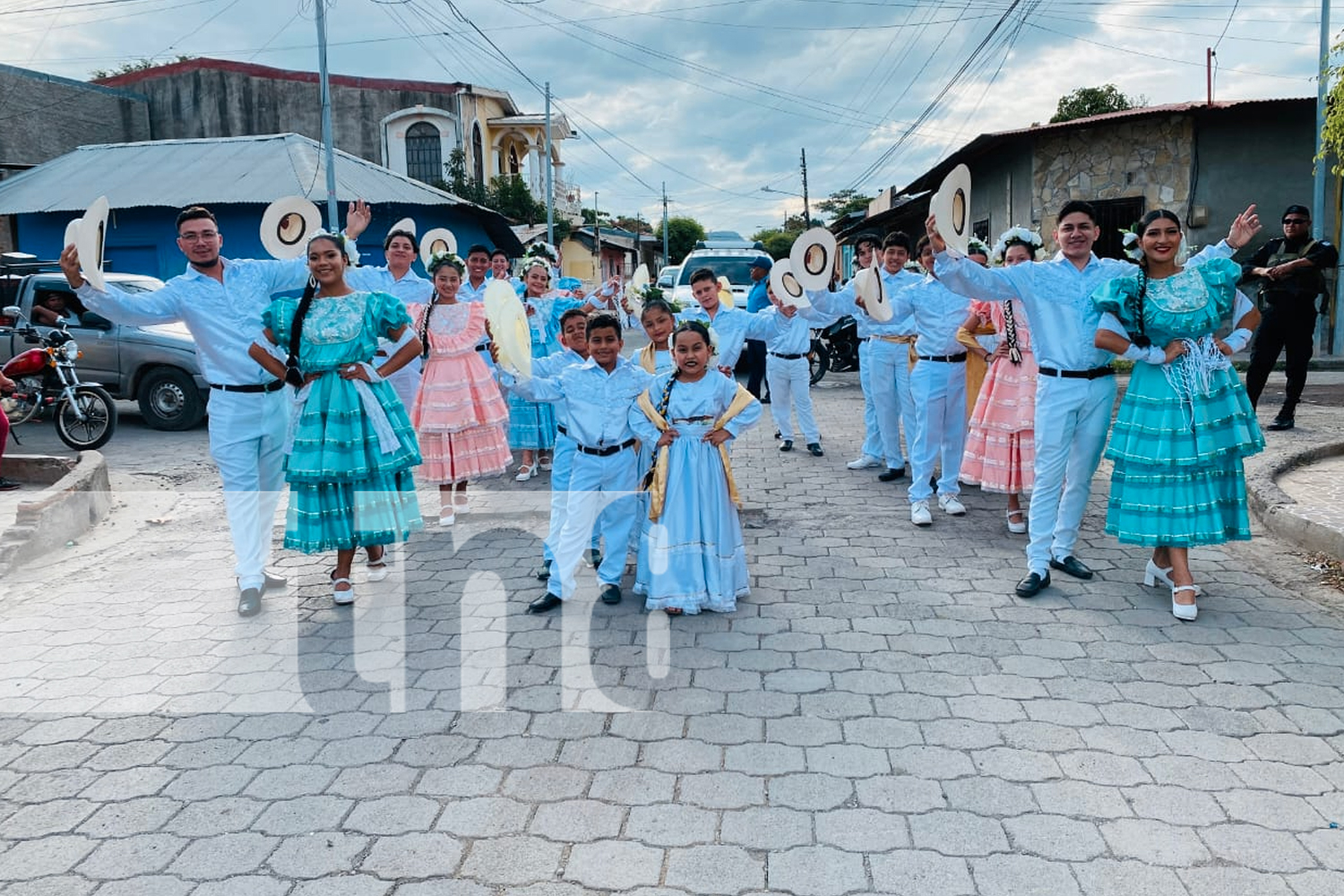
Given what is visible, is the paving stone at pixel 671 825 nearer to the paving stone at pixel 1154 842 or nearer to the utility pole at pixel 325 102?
the paving stone at pixel 1154 842

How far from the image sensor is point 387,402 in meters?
5.20

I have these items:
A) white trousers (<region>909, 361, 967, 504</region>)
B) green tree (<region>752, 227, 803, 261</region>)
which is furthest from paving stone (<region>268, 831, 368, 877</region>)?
green tree (<region>752, 227, 803, 261</region>)

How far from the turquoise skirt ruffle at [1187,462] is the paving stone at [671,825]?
9.33 ft

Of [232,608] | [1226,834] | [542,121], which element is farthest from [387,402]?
[542,121]

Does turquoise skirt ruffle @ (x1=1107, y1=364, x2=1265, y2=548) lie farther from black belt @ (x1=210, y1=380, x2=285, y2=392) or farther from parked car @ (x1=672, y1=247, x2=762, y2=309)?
parked car @ (x1=672, y1=247, x2=762, y2=309)

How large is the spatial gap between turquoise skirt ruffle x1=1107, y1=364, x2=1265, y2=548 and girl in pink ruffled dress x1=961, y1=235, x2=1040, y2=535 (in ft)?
4.87

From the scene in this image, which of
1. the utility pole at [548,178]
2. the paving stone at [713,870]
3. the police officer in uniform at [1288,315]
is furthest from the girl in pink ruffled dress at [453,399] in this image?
the utility pole at [548,178]

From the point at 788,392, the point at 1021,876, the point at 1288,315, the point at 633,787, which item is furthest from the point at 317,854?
the point at 1288,315

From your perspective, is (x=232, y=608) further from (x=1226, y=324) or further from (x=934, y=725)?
(x=1226, y=324)

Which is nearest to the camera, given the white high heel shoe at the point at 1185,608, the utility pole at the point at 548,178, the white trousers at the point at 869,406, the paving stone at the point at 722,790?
the paving stone at the point at 722,790

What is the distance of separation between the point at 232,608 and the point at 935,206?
4046 mm

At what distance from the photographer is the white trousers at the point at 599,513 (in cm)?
511

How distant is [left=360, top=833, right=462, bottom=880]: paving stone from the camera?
8.91 feet

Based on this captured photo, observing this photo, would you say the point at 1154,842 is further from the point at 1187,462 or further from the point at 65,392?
the point at 65,392
